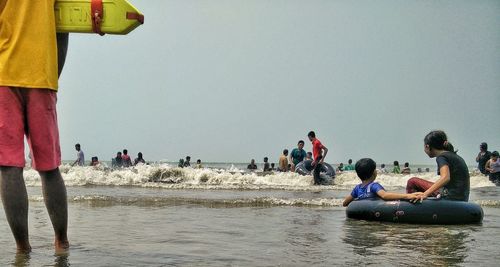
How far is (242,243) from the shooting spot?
175 inches

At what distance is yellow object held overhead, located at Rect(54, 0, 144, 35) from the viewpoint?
360 centimetres

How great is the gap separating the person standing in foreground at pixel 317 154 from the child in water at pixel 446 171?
38.7 feet

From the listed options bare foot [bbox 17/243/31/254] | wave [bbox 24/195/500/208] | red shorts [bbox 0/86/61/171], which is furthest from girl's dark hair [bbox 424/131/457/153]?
bare foot [bbox 17/243/31/254]

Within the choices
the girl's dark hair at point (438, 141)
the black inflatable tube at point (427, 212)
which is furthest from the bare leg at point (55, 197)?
the girl's dark hair at point (438, 141)

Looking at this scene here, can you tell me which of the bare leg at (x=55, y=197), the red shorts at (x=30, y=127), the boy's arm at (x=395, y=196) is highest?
the red shorts at (x=30, y=127)

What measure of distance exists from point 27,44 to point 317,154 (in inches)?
623

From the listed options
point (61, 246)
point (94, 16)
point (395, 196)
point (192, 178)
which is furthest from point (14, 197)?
point (192, 178)

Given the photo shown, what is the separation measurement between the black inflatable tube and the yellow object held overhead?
3.91 m

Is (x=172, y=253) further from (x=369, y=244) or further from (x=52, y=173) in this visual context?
(x=369, y=244)

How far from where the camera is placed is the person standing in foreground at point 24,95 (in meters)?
3.33

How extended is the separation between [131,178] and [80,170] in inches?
97.8

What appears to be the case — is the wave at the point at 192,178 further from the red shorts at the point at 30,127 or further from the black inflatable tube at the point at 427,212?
the red shorts at the point at 30,127

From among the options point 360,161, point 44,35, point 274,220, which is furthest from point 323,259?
point 360,161

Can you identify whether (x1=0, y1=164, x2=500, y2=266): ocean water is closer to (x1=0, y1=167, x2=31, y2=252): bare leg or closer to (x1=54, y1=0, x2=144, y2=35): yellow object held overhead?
(x1=0, y1=167, x2=31, y2=252): bare leg
